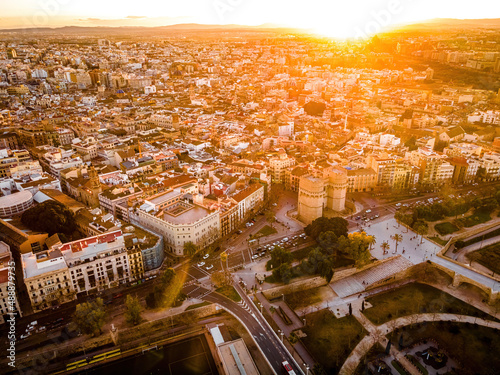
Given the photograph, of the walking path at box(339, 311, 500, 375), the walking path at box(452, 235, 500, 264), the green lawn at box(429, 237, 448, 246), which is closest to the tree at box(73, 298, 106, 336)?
the walking path at box(339, 311, 500, 375)

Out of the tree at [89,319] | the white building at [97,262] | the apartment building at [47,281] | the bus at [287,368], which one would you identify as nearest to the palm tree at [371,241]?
the bus at [287,368]

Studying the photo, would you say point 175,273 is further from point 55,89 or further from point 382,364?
point 55,89

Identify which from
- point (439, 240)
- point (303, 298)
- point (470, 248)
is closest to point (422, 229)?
point (439, 240)

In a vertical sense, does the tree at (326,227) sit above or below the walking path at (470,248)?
above

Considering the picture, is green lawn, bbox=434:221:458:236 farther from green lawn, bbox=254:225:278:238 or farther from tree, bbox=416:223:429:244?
green lawn, bbox=254:225:278:238

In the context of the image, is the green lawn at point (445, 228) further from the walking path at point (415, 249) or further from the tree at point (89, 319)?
the tree at point (89, 319)
